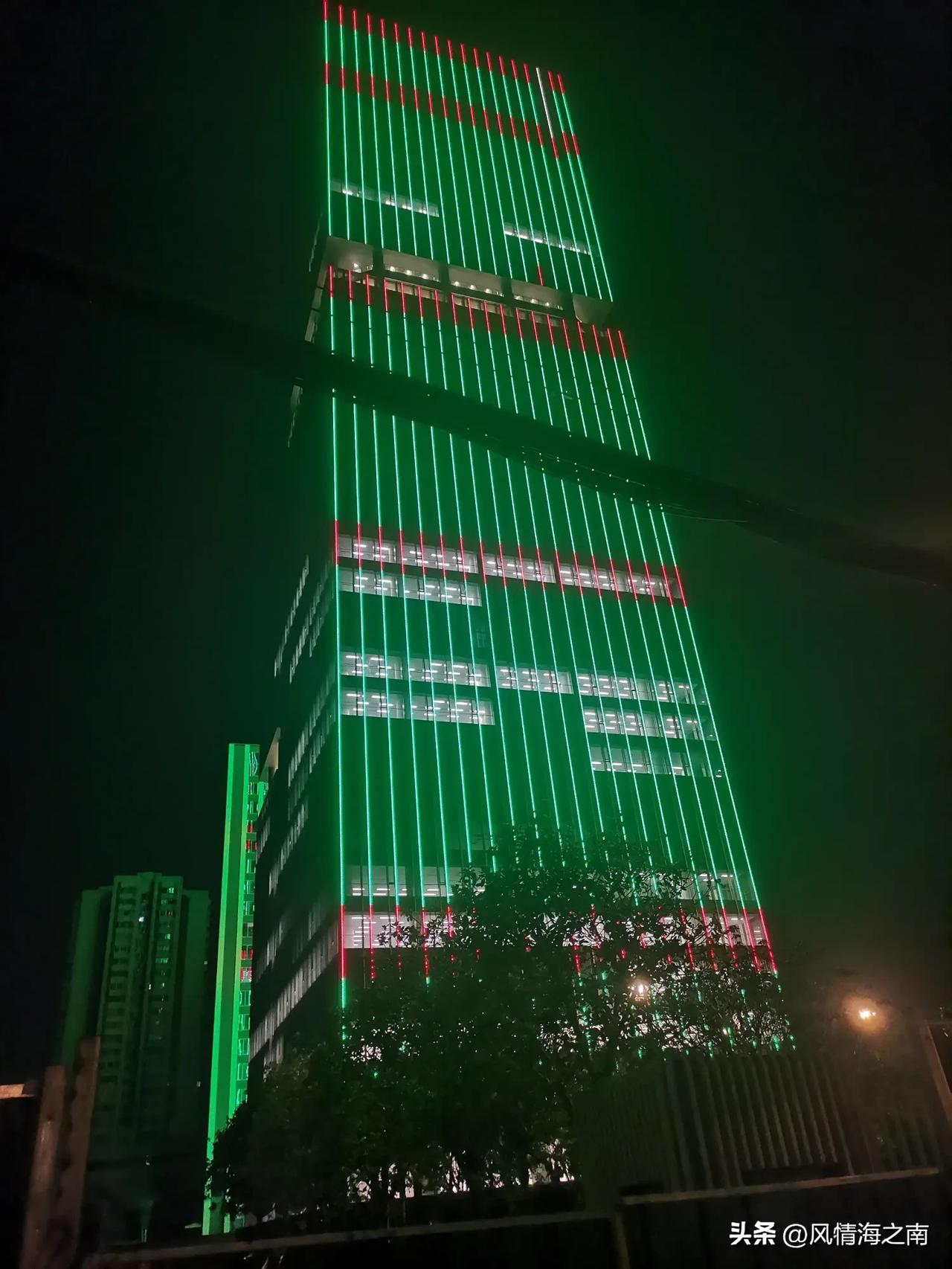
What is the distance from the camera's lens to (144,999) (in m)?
113

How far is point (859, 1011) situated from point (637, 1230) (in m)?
11.2

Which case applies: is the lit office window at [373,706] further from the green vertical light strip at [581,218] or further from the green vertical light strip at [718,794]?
the green vertical light strip at [581,218]

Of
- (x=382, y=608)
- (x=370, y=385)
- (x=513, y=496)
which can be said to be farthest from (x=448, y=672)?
(x=370, y=385)

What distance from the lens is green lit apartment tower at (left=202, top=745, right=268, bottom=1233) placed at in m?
68.1

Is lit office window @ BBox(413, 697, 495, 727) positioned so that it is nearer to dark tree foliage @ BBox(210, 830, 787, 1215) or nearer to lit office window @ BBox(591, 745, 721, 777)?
lit office window @ BBox(591, 745, 721, 777)

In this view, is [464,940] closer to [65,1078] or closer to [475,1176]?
[475,1176]

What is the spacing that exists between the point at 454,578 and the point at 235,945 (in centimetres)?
4888

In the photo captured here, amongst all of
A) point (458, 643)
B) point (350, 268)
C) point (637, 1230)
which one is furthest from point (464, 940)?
point (350, 268)

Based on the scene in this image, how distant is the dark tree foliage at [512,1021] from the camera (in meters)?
18.8

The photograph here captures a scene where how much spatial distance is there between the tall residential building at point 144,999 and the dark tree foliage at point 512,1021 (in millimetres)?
97815

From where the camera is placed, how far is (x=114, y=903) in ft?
386

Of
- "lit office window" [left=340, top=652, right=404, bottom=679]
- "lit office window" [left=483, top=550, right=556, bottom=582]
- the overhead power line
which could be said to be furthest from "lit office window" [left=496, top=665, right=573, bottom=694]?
the overhead power line

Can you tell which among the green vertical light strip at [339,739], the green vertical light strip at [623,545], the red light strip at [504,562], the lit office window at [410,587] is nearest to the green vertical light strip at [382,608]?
the lit office window at [410,587]

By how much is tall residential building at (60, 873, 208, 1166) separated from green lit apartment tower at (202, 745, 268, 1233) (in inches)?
1381
